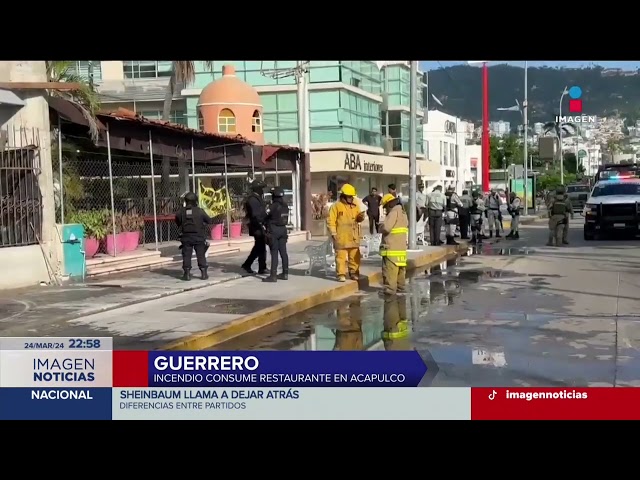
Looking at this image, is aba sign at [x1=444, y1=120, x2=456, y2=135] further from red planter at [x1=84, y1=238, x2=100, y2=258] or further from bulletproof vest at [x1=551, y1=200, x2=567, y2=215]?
red planter at [x1=84, y1=238, x2=100, y2=258]

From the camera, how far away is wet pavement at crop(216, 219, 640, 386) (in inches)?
247

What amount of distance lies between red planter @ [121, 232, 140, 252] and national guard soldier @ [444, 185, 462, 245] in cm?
759

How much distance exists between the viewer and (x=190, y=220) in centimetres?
1175

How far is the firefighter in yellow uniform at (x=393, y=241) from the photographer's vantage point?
10828 mm

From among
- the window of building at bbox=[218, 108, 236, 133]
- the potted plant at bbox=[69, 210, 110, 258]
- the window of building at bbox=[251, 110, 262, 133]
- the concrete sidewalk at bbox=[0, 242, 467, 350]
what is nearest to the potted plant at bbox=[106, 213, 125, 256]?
the potted plant at bbox=[69, 210, 110, 258]

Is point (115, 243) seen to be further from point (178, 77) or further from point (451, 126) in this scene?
point (451, 126)

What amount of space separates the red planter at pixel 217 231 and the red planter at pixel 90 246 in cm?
395

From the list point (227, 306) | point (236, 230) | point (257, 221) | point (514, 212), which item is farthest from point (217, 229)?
point (514, 212)

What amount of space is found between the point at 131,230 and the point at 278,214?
394cm

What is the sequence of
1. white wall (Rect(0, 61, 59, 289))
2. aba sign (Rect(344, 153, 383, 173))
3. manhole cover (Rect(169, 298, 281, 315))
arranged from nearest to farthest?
manhole cover (Rect(169, 298, 281, 315)) < white wall (Rect(0, 61, 59, 289)) < aba sign (Rect(344, 153, 383, 173))

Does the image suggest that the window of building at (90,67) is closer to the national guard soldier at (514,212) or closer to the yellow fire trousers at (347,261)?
the yellow fire trousers at (347,261)
